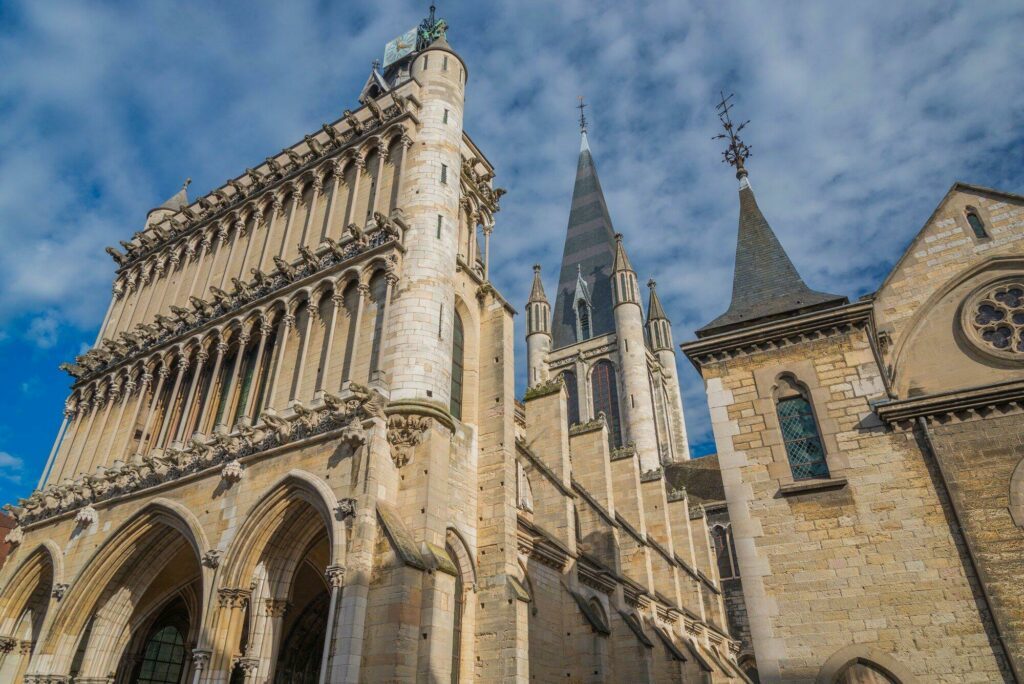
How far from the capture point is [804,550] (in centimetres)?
1068

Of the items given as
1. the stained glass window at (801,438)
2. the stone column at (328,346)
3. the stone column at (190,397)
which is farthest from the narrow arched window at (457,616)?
the stone column at (190,397)

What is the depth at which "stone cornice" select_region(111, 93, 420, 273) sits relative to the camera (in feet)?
58.5

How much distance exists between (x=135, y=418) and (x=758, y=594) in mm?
15640

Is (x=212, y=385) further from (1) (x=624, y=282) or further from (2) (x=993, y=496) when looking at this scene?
(1) (x=624, y=282)

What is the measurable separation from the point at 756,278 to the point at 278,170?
13703 mm

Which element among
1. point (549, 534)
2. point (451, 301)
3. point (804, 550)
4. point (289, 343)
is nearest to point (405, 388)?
point (451, 301)

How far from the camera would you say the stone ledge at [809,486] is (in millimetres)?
10891

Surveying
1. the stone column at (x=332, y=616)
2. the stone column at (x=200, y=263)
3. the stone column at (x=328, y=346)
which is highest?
the stone column at (x=200, y=263)

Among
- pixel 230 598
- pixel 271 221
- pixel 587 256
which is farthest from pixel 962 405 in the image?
pixel 587 256

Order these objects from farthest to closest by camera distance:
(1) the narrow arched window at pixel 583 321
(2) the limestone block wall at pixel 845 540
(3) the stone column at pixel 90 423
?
(1) the narrow arched window at pixel 583 321 < (3) the stone column at pixel 90 423 < (2) the limestone block wall at pixel 845 540

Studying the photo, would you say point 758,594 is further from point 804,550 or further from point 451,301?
point 451,301

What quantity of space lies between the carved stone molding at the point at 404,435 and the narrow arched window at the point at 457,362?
249 cm

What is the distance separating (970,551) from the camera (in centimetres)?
973

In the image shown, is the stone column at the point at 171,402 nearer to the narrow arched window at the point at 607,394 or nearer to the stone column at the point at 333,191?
the stone column at the point at 333,191
